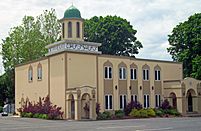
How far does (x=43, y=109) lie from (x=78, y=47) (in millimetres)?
8302

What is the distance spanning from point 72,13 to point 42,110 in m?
A: 11.6

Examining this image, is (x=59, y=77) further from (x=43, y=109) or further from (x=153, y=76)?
(x=153, y=76)

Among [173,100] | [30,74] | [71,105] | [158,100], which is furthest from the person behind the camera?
[30,74]

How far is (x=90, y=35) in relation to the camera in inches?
2891

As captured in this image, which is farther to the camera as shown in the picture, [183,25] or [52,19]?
[52,19]

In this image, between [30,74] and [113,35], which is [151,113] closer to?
[30,74]

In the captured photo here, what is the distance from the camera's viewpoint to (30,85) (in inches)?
1989

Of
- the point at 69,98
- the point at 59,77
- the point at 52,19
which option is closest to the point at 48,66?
the point at 59,77

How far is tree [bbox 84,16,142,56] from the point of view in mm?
71562

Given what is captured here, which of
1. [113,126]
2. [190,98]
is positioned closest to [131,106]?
[190,98]

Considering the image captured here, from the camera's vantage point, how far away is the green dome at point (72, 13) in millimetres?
45250

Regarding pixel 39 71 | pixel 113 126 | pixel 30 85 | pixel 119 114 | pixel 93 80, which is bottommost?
pixel 113 126

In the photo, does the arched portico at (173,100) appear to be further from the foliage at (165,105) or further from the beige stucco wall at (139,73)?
the beige stucco wall at (139,73)

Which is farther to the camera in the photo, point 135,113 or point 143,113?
point 135,113
